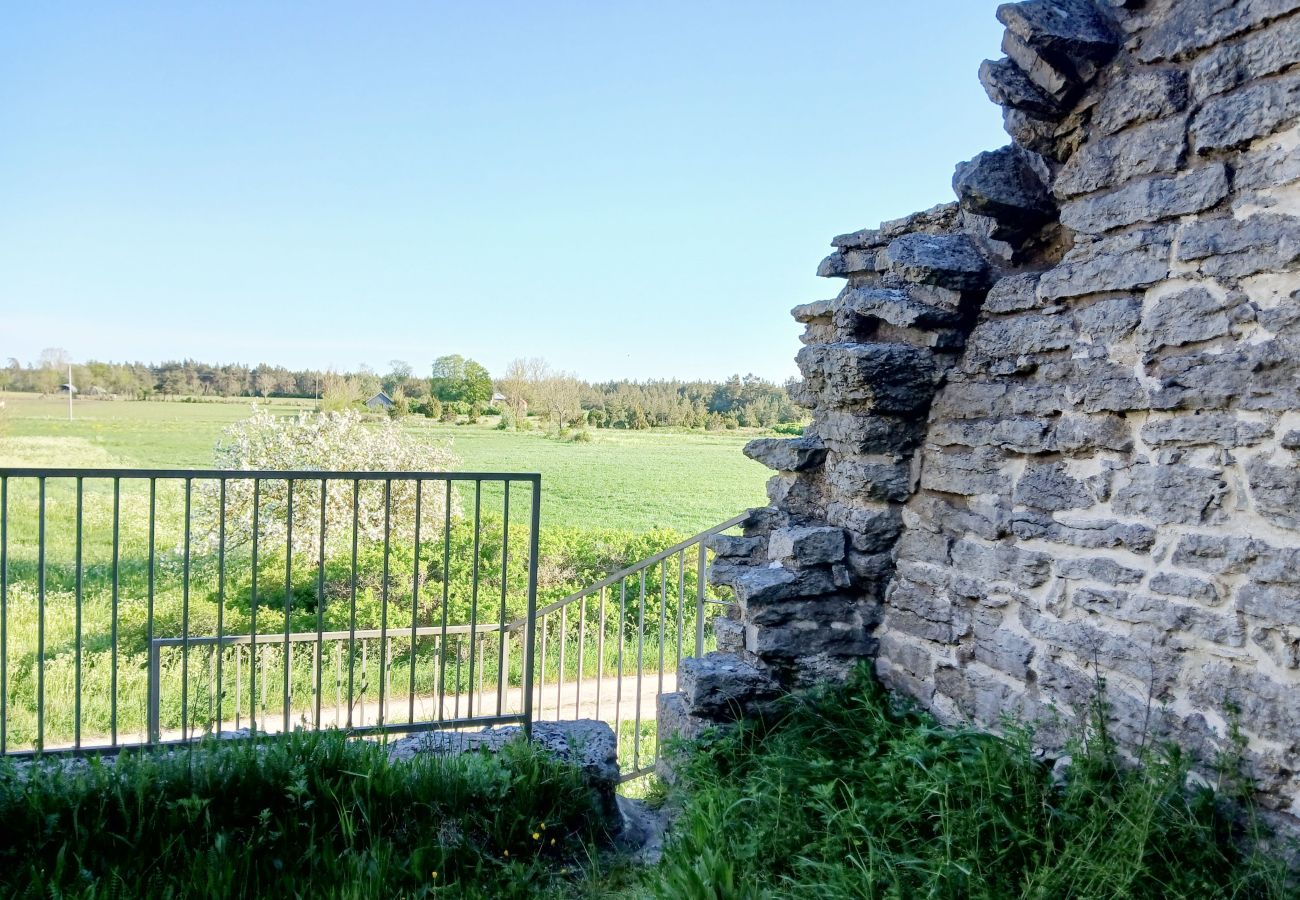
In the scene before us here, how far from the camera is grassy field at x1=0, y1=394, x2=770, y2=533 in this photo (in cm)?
1252

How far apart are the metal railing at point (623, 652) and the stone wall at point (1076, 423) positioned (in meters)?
0.76

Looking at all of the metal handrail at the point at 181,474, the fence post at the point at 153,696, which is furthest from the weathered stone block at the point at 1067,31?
the fence post at the point at 153,696

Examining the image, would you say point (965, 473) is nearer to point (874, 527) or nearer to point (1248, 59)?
point (874, 527)

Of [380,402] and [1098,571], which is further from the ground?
[380,402]

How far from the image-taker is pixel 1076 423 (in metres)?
2.79

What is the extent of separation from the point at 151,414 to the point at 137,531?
2.79 metres

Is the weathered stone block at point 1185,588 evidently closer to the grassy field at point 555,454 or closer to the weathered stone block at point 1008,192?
the weathered stone block at point 1008,192

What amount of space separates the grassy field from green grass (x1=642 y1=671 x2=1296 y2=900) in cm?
908

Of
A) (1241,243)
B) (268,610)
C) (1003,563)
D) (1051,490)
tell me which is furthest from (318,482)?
(1241,243)

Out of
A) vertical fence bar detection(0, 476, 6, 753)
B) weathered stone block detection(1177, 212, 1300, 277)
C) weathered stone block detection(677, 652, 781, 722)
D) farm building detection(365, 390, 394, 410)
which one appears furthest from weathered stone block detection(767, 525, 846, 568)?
farm building detection(365, 390, 394, 410)

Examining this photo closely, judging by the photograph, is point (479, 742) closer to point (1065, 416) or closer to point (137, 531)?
point (1065, 416)

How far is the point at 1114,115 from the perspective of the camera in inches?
108

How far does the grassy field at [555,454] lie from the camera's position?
41.1ft

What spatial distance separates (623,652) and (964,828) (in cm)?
510
